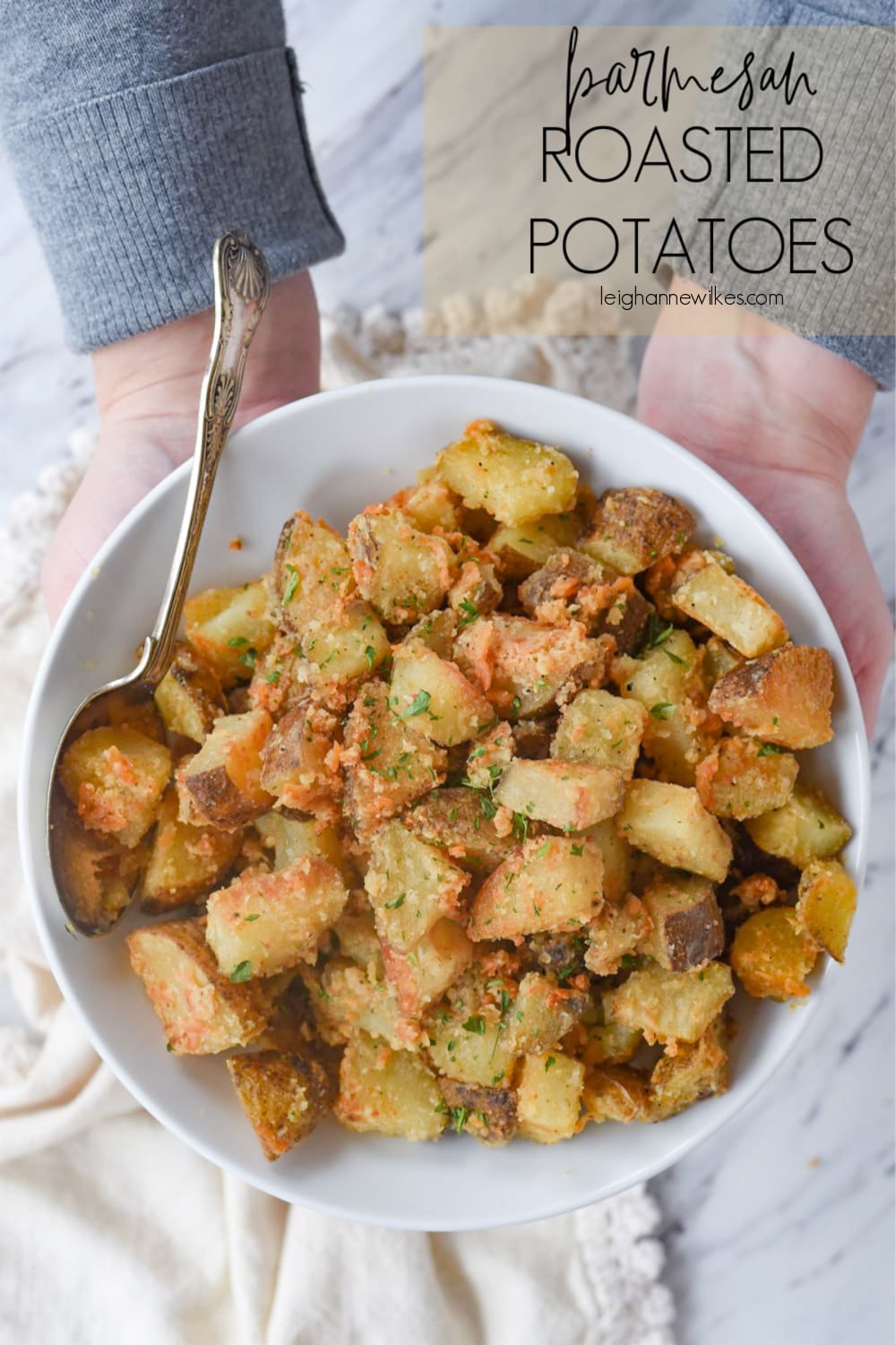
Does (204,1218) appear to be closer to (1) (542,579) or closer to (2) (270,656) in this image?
(2) (270,656)

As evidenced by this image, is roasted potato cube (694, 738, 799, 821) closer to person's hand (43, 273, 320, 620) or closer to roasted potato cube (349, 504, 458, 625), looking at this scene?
roasted potato cube (349, 504, 458, 625)

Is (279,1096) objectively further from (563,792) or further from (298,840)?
(563,792)

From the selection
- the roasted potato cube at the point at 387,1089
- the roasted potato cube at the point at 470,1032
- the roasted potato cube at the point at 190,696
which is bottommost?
the roasted potato cube at the point at 387,1089

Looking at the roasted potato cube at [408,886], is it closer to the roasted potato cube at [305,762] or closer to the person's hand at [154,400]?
the roasted potato cube at [305,762]

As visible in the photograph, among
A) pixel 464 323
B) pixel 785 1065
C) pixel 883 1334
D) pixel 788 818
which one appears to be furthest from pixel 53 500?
pixel 883 1334

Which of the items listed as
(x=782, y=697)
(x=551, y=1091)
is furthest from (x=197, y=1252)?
(x=782, y=697)

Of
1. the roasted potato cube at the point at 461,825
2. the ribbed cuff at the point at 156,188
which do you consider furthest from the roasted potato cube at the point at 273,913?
the ribbed cuff at the point at 156,188

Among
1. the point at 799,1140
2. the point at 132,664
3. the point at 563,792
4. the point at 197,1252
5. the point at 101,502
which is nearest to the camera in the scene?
the point at 563,792

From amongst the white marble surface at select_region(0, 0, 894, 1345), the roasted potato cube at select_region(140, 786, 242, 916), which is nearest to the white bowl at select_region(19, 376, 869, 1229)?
the roasted potato cube at select_region(140, 786, 242, 916)
